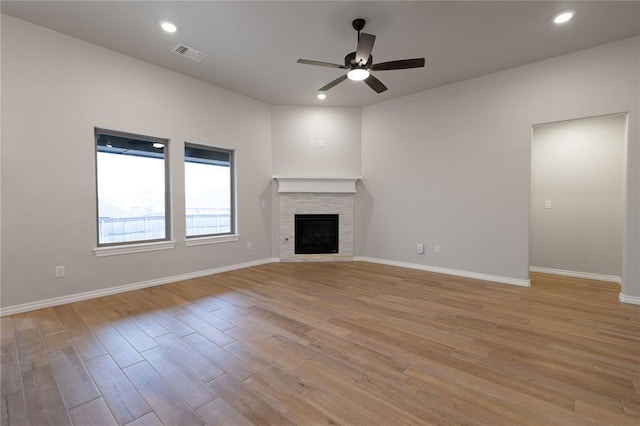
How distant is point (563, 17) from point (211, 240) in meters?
5.30

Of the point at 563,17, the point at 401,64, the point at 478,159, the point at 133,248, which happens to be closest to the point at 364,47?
the point at 401,64

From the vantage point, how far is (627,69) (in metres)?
3.16

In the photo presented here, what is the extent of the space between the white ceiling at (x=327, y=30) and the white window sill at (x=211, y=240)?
8.48ft

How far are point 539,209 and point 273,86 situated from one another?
501 cm

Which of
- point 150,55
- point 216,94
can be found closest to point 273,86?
point 216,94

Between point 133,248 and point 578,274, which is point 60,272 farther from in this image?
point 578,274

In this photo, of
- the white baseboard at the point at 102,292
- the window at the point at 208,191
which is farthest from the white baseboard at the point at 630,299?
the window at the point at 208,191

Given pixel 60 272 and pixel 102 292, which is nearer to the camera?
pixel 60 272

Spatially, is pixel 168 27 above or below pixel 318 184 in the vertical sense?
above

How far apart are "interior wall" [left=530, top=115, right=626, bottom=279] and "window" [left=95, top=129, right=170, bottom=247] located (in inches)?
234

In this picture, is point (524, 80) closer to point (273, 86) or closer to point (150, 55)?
point (273, 86)

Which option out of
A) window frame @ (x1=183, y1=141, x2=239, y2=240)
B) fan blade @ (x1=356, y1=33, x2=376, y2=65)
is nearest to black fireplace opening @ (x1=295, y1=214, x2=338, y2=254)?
window frame @ (x1=183, y1=141, x2=239, y2=240)

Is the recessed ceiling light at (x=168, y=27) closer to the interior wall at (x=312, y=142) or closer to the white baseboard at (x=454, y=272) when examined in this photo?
the interior wall at (x=312, y=142)

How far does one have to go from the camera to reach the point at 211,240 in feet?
14.8
